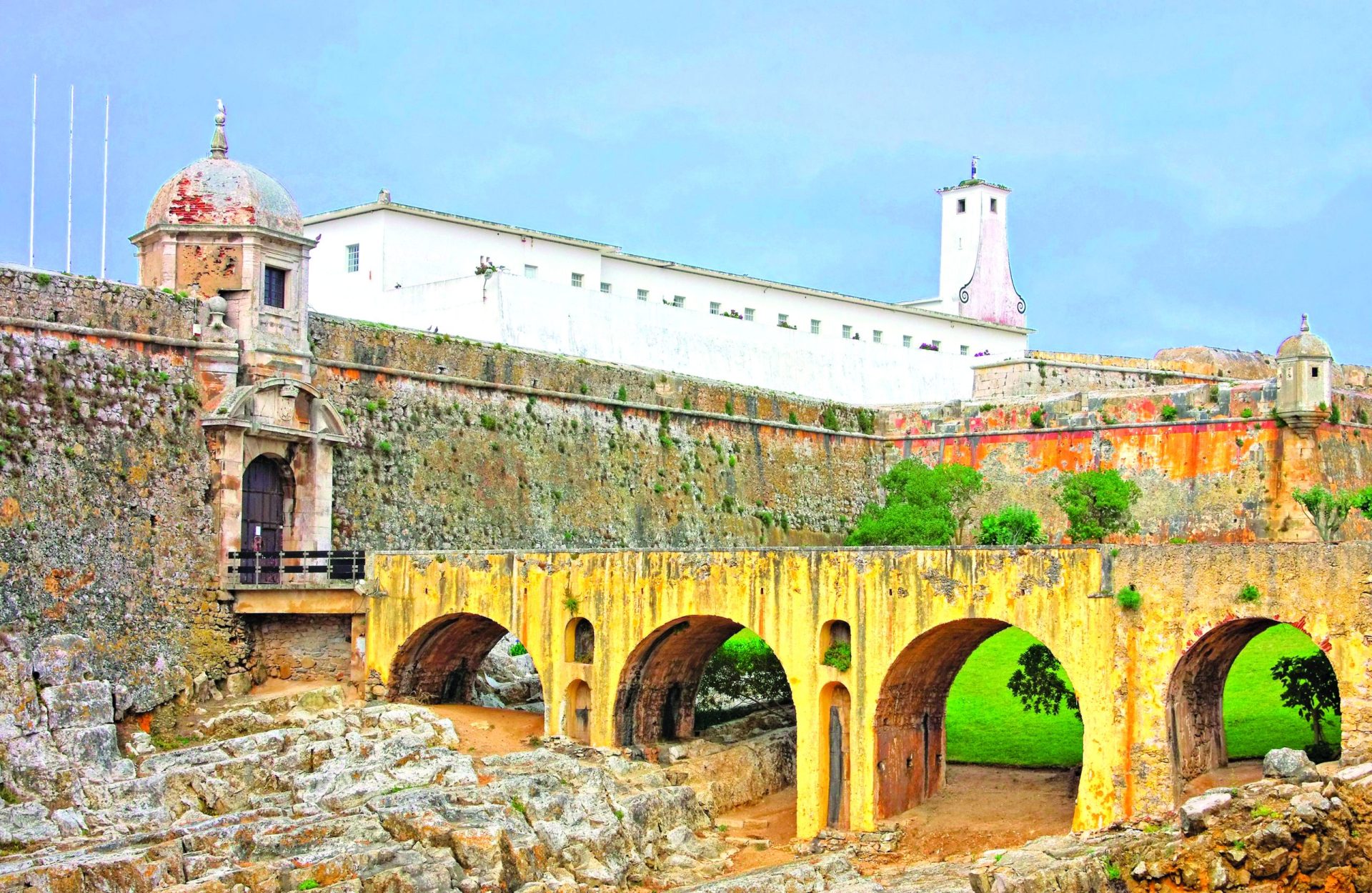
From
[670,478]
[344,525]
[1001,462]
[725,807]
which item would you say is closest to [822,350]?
[1001,462]

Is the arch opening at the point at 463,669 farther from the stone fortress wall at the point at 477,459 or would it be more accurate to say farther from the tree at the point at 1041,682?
the tree at the point at 1041,682

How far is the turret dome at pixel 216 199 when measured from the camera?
34781mm

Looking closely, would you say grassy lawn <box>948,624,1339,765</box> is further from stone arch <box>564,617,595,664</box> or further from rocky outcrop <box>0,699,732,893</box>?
stone arch <box>564,617,595,664</box>

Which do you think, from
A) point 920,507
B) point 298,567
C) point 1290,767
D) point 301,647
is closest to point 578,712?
point 301,647

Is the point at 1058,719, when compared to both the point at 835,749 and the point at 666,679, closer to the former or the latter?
the point at 835,749

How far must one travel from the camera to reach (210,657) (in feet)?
109

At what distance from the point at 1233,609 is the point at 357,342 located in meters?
19.8

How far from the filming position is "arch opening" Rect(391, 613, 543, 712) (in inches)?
1347

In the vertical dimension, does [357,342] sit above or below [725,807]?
above

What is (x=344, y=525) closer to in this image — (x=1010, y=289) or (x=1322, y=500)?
(x=1322, y=500)

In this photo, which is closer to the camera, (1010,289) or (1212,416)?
(1212,416)

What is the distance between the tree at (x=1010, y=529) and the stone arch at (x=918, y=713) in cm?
1099

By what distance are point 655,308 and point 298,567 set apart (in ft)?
56.4

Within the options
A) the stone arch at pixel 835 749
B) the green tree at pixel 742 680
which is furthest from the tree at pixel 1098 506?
the stone arch at pixel 835 749
